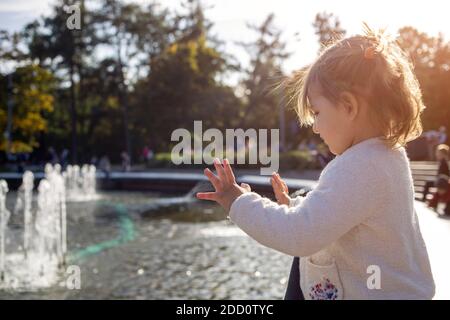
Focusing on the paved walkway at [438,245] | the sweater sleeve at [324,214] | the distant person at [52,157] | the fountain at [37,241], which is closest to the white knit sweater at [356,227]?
the sweater sleeve at [324,214]

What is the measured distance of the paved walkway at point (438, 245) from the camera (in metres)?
3.83

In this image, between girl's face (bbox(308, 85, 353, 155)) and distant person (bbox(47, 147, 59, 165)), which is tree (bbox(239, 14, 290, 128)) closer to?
distant person (bbox(47, 147, 59, 165))

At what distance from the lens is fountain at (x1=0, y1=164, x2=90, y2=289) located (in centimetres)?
783

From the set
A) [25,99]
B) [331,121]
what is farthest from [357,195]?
[25,99]

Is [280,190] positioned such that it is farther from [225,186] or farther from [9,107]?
[9,107]

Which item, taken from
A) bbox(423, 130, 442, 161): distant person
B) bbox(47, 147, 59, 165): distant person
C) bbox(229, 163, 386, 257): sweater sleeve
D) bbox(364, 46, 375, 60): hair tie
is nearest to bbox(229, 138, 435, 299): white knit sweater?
bbox(229, 163, 386, 257): sweater sleeve

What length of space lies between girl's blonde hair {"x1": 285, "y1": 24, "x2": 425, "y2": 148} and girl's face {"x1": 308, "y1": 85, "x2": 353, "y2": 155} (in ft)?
0.07

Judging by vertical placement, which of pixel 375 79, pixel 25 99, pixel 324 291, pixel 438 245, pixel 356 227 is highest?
pixel 25 99

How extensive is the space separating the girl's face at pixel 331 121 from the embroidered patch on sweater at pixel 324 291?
36 centimetres

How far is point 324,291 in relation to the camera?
149 centimetres

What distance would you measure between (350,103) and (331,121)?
71 mm

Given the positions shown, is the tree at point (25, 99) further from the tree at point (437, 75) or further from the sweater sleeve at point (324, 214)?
the sweater sleeve at point (324, 214)
